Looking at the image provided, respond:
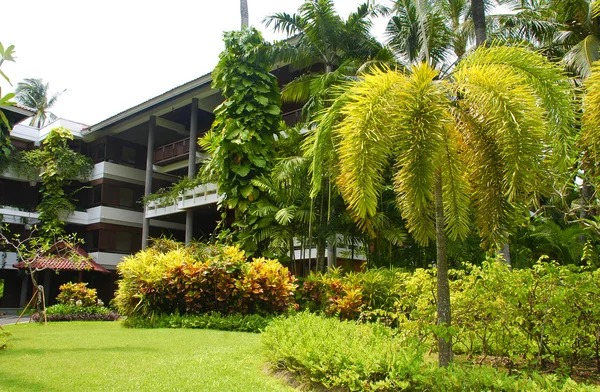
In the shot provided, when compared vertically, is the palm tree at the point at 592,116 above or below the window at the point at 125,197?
below

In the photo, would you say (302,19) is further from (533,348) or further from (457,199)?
(533,348)

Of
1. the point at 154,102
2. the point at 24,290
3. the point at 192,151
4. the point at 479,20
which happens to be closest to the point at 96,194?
the point at 24,290

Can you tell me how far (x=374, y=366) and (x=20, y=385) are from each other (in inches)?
144

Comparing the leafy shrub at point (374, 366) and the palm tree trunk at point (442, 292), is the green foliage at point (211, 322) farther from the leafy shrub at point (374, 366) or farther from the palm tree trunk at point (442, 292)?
the palm tree trunk at point (442, 292)

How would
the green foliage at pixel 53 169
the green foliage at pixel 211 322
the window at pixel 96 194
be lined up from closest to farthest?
the green foliage at pixel 211 322, the green foliage at pixel 53 169, the window at pixel 96 194

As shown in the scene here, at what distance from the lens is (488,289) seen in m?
5.95

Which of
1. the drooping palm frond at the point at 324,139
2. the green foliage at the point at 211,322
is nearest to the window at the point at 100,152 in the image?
the green foliage at the point at 211,322

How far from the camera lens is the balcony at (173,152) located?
2620cm

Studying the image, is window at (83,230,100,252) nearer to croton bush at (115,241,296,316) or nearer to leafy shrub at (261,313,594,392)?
croton bush at (115,241,296,316)

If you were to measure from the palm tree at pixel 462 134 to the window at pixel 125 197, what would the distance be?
27.1 meters

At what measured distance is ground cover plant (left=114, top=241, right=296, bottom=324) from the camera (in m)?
11.1

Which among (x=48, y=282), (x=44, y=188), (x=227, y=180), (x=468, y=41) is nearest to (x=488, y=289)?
(x=227, y=180)

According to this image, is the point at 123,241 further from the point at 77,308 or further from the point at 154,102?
the point at 77,308

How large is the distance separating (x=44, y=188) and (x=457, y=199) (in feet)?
90.0
